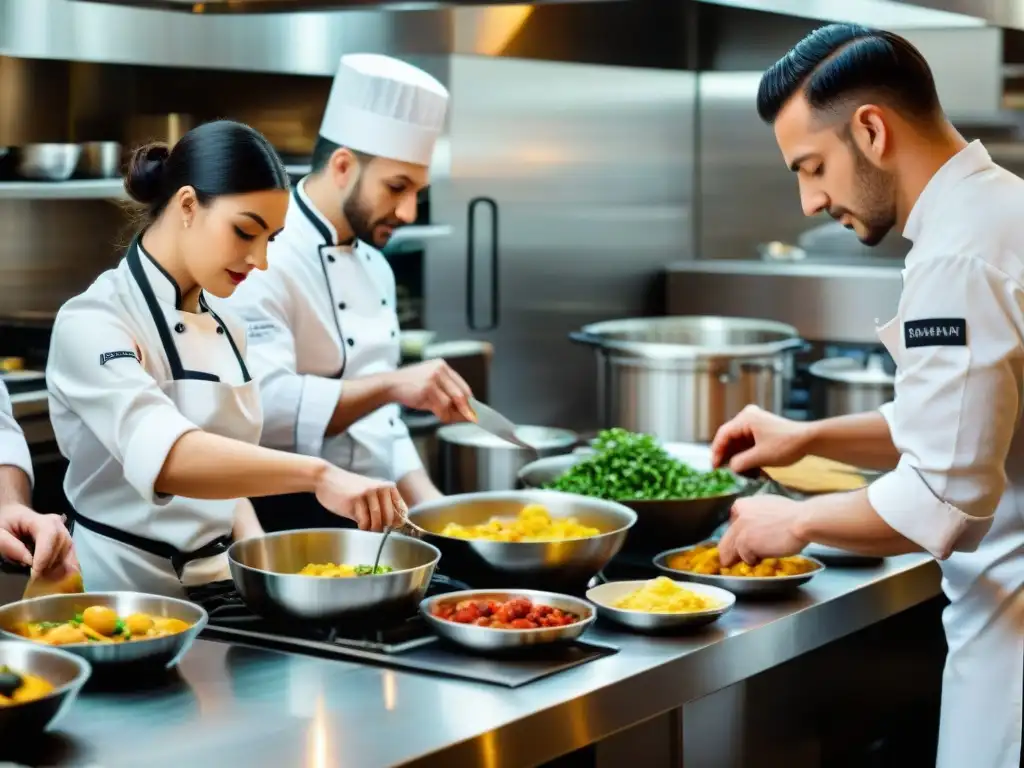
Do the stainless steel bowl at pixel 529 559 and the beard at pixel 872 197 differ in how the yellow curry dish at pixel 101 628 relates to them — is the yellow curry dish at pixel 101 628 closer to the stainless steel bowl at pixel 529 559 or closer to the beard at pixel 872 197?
the stainless steel bowl at pixel 529 559

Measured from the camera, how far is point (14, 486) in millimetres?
2572

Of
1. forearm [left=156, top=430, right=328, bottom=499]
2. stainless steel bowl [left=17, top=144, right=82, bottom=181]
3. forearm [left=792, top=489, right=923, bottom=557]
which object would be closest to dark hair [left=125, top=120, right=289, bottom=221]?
forearm [left=156, top=430, right=328, bottom=499]

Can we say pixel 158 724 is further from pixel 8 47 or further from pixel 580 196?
pixel 580 196

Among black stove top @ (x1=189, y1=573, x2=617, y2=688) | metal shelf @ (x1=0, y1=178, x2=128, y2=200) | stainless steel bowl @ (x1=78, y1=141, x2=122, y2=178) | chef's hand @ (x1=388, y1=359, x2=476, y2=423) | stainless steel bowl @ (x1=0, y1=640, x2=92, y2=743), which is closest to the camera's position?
stainless steel bowl @ (x1=0, y1=640, x2=92, y2=743)

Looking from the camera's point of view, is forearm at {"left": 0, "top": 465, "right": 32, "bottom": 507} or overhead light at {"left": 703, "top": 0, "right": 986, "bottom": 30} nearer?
forearm at {"left": 0, "top": 465, "right": 32, "bottom": 507}

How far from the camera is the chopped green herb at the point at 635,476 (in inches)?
118

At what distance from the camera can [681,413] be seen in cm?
429

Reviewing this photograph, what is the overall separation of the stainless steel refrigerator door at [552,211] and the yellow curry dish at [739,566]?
215 cm

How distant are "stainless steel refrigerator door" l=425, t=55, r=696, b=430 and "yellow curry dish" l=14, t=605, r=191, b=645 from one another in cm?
268

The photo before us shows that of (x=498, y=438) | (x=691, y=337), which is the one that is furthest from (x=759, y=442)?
(x=691, y=337)

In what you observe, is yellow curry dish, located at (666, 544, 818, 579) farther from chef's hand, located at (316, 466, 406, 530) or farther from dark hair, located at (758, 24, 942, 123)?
dark hair, located at (758, 24, 942, 123)

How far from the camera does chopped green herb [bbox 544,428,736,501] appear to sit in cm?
301

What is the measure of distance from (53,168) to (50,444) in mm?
712

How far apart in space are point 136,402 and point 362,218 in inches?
41.9
